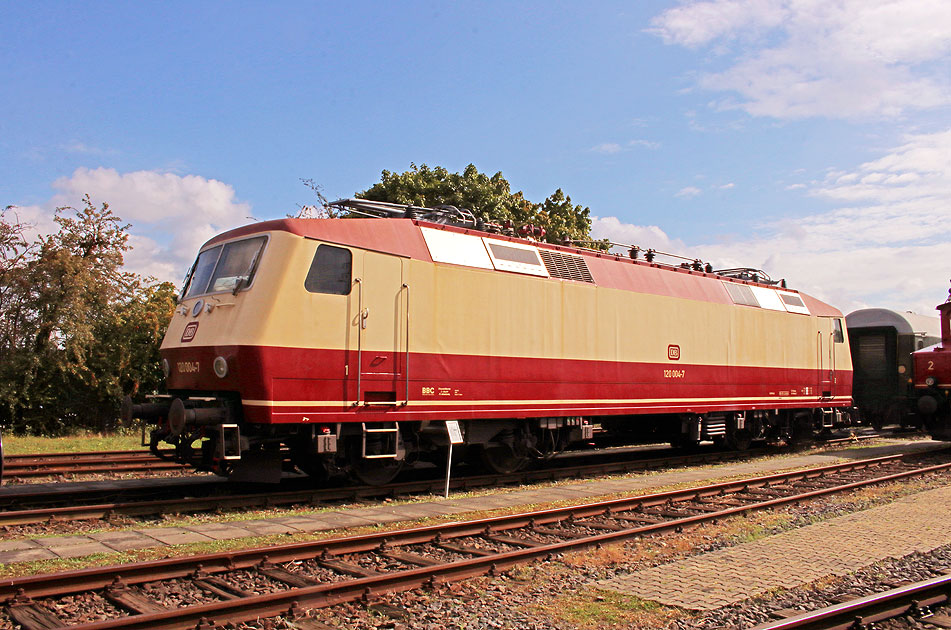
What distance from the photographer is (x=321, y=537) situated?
8758 millimetres

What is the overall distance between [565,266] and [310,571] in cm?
857

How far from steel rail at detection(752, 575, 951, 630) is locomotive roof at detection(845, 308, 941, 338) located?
19.4 m

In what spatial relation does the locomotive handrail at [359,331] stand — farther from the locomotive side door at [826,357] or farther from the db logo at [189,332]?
the locomotive side door at [826,357]

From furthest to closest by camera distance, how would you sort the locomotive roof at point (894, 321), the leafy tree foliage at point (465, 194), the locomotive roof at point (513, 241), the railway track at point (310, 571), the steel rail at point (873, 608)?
the leafy tree foliage at point (465, 194) < the locomotive roof at point (894, 321) < the locomotive roof at point (513, 241) < the railway track at point (310, 571) < the steel rail at point (873, 608)

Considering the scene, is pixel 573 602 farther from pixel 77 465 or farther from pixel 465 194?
pixel 465 194

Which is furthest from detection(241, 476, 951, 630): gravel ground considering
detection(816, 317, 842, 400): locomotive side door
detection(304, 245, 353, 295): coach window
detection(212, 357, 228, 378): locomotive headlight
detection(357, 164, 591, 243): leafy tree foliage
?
detection(357, 164, 591, 243): leafy tree foliage

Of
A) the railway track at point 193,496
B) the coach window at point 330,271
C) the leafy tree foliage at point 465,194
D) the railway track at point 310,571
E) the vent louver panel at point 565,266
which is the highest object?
the leafy tree foliage at point 465,194

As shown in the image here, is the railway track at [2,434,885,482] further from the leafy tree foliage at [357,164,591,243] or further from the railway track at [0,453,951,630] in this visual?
the leafy tree foliage at [357,164,591,243]

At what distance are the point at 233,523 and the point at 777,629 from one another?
6.51 m

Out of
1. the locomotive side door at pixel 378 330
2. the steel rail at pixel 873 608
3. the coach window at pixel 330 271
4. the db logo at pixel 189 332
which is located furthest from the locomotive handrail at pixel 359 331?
the steel rail at pixel 873 608

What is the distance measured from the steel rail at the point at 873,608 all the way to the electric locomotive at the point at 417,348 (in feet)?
22.1

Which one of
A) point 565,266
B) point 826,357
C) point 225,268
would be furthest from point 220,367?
point 826,357

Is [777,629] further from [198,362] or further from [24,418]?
[24,418]

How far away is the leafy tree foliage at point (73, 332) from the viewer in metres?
24.8
